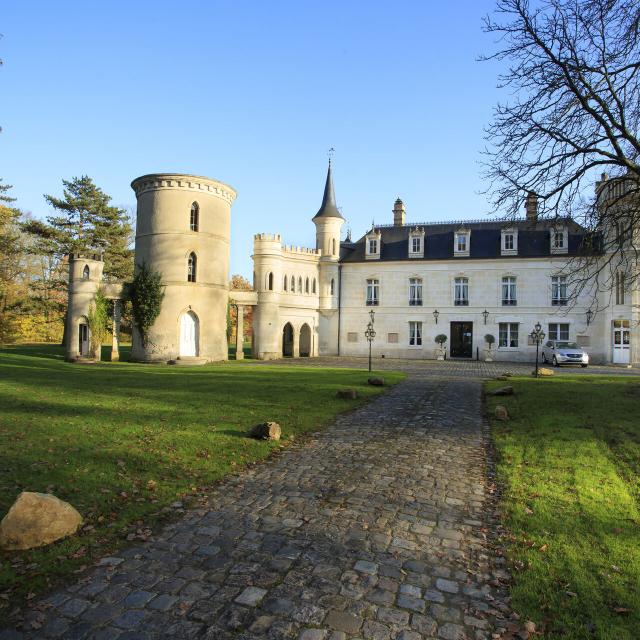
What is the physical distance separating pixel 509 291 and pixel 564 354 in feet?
23.6

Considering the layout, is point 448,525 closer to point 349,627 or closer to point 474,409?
point 349,627

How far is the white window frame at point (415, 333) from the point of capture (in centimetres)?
3772

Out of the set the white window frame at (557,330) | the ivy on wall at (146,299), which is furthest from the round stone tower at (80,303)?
the white window frame at (557,330)

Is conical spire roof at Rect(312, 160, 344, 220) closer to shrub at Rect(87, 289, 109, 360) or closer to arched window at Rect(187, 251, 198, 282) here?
arched window at Rect(187, 251, 198, 282)

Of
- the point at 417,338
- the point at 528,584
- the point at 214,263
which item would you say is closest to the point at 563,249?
the point at 417,338

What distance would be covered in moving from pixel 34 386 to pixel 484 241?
31.8 m

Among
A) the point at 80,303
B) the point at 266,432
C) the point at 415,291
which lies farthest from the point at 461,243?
the point at 266,432

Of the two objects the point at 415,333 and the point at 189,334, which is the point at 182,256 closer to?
the point at 189,334

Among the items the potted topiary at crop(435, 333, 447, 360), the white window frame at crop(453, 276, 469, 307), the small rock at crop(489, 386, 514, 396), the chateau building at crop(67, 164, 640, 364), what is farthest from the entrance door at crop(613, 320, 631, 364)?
the small rock at crop(489, 386, 514, 396)

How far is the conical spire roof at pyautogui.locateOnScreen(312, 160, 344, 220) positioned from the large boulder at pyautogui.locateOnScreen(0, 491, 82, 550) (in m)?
35.9

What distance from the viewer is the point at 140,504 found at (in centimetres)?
590

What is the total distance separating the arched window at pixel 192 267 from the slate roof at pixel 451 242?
13.4m

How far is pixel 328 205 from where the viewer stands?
39750 millimetres

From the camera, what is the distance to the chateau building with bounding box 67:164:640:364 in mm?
29969
